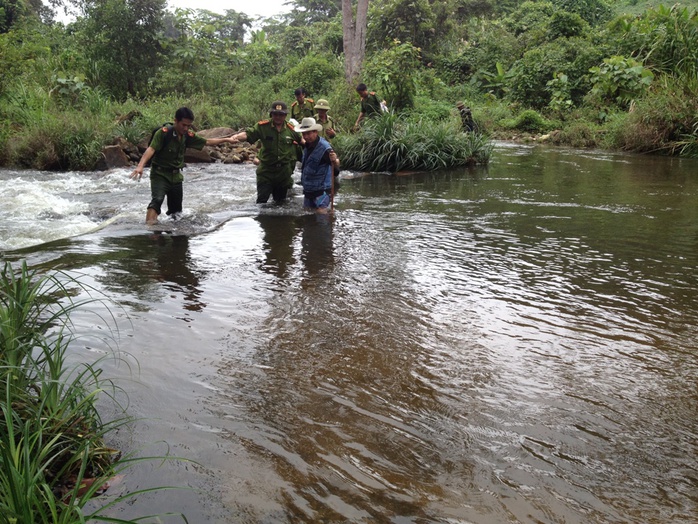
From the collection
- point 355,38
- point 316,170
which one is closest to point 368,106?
point 316,170

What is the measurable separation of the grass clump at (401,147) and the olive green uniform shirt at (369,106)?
12.4 inches

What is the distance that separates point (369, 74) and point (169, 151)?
11428mm

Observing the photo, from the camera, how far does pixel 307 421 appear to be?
3.03 metres

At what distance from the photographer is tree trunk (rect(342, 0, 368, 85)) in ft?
64.4

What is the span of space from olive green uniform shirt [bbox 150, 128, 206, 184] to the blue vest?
1534 millimetres

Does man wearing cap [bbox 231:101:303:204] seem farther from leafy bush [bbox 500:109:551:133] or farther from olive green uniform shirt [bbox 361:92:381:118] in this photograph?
leafy bush [bbox 500:109:551:133]

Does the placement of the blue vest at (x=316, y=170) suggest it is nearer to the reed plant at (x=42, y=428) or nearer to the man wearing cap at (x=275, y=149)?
the man wearing cap at (x=275, y=149)

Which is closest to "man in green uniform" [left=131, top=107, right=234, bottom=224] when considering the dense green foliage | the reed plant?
the reed plant

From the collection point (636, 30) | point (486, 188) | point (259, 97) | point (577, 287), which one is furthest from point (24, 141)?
point (636, 30)

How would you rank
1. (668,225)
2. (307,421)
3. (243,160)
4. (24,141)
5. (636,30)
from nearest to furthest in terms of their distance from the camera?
(307,421) → (668,225) → (24,141) → (243,160) → (636,30)

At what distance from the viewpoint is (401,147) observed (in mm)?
13453

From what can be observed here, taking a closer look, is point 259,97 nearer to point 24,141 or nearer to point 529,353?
point 24,141

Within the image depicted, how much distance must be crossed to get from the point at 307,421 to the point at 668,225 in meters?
6.39

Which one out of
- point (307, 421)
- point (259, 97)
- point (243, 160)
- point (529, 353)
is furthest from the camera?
point (259, 97)
